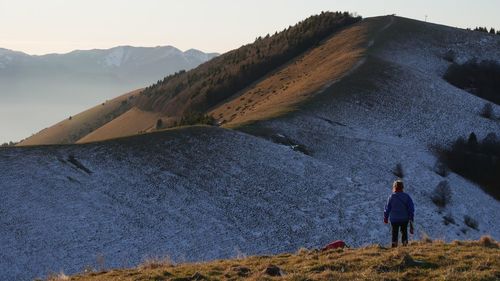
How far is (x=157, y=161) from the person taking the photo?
36.8 meters

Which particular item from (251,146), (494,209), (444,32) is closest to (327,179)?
(251,146)

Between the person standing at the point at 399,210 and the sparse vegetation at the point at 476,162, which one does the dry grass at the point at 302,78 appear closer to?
the sparse vegetation at the point at 476,162

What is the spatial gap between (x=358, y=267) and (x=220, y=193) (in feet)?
62.1

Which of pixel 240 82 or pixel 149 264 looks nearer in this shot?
pixel 149 264

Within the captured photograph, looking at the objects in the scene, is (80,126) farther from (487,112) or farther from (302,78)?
(487,112)

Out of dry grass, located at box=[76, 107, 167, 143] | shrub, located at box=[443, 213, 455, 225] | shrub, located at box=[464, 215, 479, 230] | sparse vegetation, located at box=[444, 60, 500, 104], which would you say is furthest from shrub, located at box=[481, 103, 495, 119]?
dry grass, located at box=[76, 107, 167, 143]

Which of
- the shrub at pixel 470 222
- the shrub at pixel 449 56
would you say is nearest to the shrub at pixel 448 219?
the shrub at pixel 470 222

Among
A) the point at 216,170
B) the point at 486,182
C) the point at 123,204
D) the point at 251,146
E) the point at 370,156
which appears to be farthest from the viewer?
the point at 486,182

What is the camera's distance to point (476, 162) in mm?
48062

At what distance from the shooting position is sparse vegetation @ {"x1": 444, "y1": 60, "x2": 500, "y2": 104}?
66.9 meters

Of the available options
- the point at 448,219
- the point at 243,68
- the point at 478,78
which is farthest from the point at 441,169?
the point at 243,68

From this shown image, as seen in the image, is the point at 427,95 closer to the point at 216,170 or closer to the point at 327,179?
the point at 327,179

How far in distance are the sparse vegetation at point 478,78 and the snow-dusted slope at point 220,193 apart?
17.6m

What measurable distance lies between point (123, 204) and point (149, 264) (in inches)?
563
